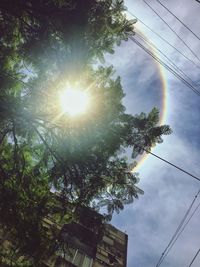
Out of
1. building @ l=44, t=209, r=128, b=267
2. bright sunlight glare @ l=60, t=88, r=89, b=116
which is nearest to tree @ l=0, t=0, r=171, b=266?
bright sunlight glare @ l=60, t=88, r=89, b=116

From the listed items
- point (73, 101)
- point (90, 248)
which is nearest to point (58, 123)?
point (73, 101)

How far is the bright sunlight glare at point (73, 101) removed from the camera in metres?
7.99

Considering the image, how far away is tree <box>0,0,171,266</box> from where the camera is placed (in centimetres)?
744

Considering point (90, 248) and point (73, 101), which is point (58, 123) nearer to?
point (73, 101)

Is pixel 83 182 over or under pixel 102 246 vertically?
under

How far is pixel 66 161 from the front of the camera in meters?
8.27

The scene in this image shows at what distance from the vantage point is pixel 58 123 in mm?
8094

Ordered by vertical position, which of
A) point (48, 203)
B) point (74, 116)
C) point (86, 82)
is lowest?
point (48, 203)

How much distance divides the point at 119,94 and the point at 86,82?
1017 millimetres

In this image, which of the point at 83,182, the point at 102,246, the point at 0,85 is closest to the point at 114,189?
the point at 83,182

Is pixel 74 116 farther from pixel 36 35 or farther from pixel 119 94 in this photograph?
pixel 36 35

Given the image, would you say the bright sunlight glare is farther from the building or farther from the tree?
the building

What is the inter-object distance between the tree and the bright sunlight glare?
0.18 metres

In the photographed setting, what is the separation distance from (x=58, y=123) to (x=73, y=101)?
0.70 meters
